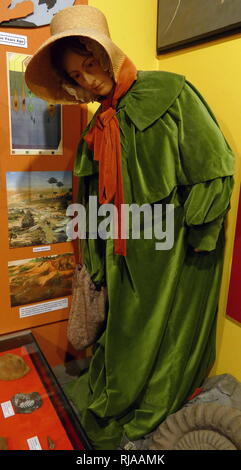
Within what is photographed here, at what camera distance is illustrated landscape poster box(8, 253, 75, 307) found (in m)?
1.41

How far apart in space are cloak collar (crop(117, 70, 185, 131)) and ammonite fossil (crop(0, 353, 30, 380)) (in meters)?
0.98

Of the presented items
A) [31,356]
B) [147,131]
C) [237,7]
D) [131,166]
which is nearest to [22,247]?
[31,356]

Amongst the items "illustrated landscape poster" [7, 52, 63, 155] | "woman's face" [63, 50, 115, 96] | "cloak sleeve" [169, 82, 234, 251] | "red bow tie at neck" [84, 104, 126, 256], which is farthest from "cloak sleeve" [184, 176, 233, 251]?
"illustrated landscape poster" [7, 52, 63, 155]

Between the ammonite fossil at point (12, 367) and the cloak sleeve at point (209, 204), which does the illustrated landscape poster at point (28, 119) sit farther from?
the ammonite fossil at point (12, 367)

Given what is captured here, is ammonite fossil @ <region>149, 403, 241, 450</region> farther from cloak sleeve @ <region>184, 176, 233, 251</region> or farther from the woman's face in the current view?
the woman's face

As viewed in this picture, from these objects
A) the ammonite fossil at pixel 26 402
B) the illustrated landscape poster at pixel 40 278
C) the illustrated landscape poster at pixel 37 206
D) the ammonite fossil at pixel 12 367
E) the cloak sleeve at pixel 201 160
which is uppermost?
the cloak sleeve at pixel 201 160

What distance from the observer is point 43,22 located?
124 centimetres

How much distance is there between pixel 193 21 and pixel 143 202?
2.29 ft

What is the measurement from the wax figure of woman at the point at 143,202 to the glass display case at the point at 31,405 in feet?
0.54

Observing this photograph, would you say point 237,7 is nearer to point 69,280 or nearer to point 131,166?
point 131,166

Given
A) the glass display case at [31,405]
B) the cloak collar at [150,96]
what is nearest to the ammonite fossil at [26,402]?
the glass display case at [31,405]

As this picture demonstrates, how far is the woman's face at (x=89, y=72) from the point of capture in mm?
1015

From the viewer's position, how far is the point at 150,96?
1.03 metres

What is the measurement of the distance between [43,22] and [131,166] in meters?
0.65
